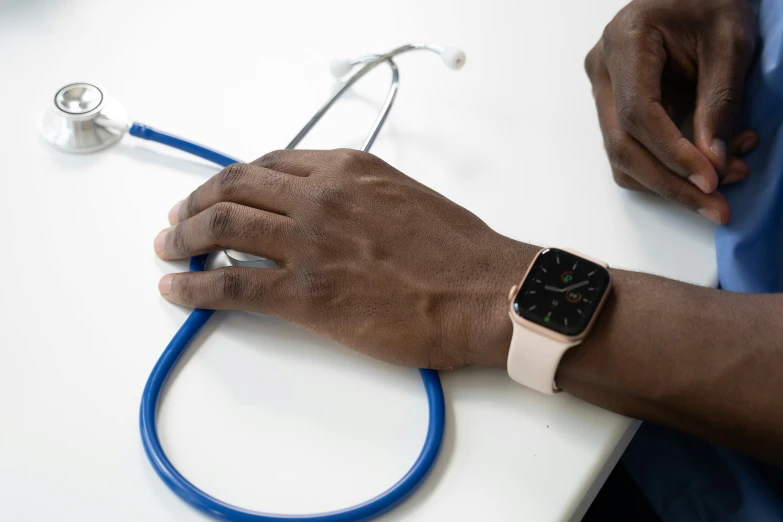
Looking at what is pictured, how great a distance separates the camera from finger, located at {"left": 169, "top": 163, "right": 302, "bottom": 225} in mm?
714

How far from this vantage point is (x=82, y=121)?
2.71 feet

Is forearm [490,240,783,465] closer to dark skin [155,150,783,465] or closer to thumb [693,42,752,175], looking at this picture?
dark skin [155,150,783,465]

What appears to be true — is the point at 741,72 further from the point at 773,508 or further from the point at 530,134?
the point at 773,508

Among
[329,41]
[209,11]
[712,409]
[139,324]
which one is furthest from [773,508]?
[209,11]

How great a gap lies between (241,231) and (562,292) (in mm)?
304

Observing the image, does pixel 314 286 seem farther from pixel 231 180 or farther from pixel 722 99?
pixel 722 99

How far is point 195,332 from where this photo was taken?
Result: 67cm

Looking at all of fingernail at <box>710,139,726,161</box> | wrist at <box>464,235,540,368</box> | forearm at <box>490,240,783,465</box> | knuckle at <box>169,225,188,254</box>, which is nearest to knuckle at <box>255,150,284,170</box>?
knuckle at <box>169,225,188,254</box>

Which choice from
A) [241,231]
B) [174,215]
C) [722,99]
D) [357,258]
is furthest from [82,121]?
[722,99]

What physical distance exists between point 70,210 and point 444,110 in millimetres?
450

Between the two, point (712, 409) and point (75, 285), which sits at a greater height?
point (712, 409)

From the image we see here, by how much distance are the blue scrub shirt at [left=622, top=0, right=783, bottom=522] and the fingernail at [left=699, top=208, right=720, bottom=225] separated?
13 mm

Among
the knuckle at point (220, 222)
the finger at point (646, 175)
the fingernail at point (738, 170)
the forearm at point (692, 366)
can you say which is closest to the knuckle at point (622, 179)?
the finger at point (646, 175)

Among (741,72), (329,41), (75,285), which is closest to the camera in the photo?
(75,285)
